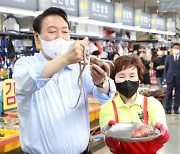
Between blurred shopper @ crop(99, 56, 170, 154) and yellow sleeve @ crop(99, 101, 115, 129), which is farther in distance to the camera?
yellow sleeve @ crop(99, 101, 115, 129)

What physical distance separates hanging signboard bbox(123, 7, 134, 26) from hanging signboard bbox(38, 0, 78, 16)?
319 cm

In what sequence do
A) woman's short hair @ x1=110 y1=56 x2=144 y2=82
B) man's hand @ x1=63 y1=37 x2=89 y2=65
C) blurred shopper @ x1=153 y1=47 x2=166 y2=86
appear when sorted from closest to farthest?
man's hand @ x1=63 y1=37 x2=89 y2=65, woman's short hair @ x1=110 y1=56 x2=144 y2=82, blurred shopper @ x1=153 y1=47 x2=166 y2=86

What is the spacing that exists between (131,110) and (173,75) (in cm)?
697

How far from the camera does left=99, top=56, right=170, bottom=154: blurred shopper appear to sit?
86.7 inches

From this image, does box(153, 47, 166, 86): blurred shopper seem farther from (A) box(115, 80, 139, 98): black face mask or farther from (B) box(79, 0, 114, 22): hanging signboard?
(A) box(115, 80, 139, 98): black face mask

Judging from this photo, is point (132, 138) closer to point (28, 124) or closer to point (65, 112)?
point (65, 112)

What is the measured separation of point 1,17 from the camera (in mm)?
6902

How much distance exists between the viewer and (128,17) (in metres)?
10.3

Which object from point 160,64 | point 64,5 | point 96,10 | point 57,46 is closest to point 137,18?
point 160,64

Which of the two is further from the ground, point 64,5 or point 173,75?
point 64,5

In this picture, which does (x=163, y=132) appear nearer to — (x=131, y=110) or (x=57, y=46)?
(x=131, y=110)

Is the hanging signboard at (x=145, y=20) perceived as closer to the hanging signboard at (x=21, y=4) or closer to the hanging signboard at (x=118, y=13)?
the hanging signboard at (x=118, y=13)

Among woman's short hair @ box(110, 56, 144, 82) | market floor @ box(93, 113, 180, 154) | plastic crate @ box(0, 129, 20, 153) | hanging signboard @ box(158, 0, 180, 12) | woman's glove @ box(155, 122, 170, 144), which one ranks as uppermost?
hanging signboard @ box(158, 0, 180, 12)

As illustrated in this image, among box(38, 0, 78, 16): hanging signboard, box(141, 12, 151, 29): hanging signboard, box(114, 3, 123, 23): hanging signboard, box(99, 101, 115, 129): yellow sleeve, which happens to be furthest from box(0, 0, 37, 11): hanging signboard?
box(141, 12, 151, 29): hanging signboard
